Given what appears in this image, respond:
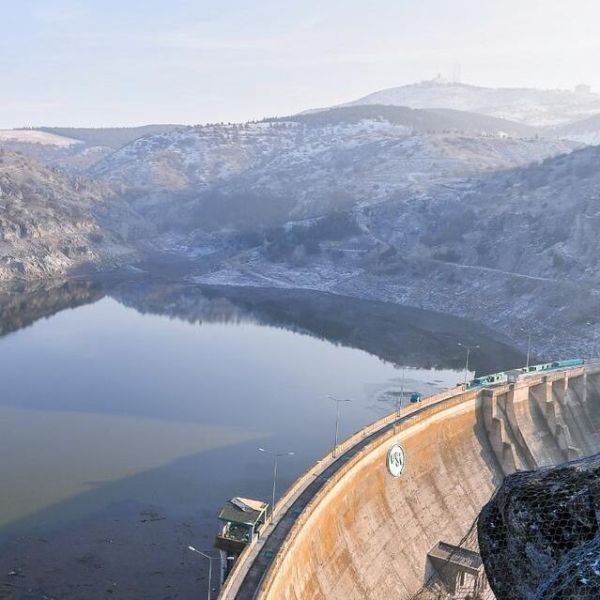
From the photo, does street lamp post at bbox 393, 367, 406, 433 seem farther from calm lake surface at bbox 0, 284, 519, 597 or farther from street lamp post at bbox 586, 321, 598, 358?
street lamp post at bbox 586, 321, 598, 358

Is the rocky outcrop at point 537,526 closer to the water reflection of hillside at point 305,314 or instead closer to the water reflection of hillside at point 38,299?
the water reflection of hillside at point 305,314

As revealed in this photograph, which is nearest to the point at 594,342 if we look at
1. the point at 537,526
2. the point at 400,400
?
the point at 400,400

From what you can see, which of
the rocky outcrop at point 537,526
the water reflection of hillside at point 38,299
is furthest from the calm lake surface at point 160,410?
the rocky outcrop at point 537,526

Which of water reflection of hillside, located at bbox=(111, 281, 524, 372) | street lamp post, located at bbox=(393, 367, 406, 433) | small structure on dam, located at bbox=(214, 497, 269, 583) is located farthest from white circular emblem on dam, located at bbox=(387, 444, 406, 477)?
water reflection of hillside, located at bbox=(111, 281, 524, 372)

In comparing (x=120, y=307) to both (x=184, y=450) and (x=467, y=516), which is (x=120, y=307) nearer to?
(x=184, y=450)

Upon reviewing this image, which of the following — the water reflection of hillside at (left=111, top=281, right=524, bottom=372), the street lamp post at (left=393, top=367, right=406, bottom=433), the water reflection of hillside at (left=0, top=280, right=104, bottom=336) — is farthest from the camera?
the water reflection of hillside at (left=0, top=280, right=104, bottom=336)

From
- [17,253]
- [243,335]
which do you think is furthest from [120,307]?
[17,253]
